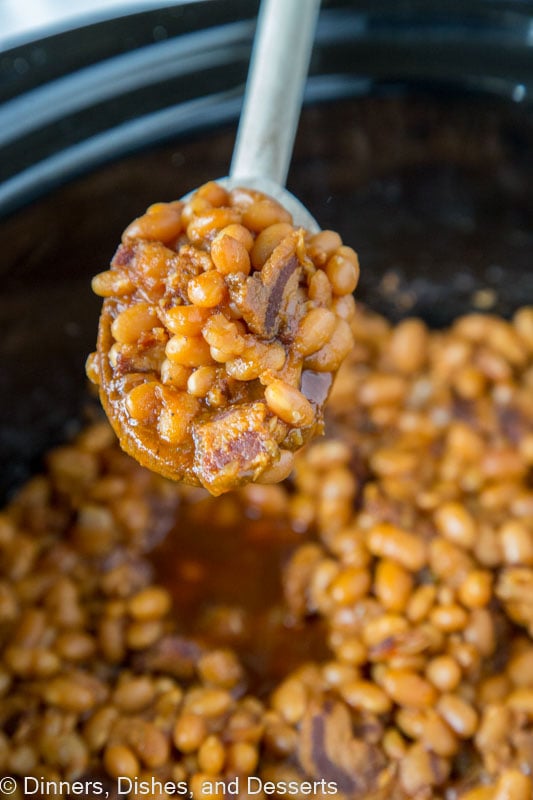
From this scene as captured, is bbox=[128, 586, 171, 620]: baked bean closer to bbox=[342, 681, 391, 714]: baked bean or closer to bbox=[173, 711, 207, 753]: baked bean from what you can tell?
bbox=[173, 711, 207, 753]: baked bean

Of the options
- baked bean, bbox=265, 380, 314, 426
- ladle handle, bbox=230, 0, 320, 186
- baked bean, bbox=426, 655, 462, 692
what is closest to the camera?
baked bean, bbox=265, 380, 314, 426

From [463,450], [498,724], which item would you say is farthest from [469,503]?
[498,724]

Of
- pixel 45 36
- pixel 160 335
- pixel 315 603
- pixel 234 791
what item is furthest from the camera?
pixel 315 603

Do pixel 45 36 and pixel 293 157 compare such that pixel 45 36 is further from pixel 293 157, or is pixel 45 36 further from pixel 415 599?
pixel 415 599

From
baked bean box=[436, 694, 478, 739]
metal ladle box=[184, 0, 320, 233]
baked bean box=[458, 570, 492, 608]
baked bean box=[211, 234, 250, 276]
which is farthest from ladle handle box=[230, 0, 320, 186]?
baked bean box=[436, 694, 478, 739]

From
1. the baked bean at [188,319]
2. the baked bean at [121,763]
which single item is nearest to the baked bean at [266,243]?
the baked bean at [188,319]

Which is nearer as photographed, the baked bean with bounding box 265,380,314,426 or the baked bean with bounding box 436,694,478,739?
the baked bean with bounding box 265,380,314,426

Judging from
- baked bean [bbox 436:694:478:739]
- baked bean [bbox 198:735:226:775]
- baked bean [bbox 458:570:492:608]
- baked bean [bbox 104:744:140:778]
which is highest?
baked bean [bbox 458:570:492:608]
